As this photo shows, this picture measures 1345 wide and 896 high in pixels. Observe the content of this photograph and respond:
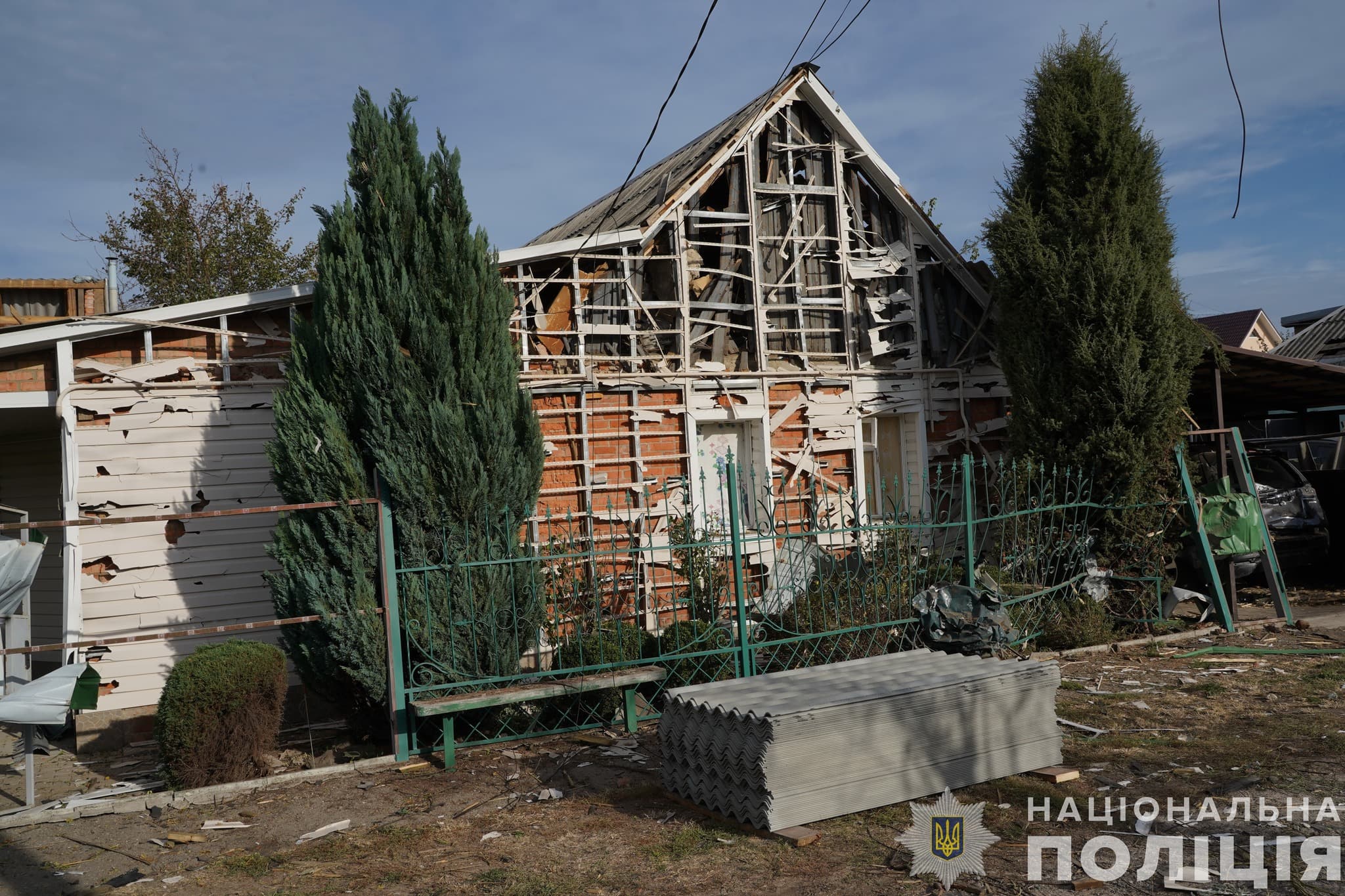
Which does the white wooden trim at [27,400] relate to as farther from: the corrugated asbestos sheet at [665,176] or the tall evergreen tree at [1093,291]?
the tall evergreen tree at [1093,291]

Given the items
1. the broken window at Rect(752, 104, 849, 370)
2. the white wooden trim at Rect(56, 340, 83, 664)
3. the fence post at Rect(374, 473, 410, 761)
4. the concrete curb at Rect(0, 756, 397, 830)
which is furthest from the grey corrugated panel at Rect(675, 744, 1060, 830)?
the broken window at Rect(752, 104, 849, 370)

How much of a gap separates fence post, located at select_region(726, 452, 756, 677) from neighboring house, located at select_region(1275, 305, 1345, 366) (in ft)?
69.9

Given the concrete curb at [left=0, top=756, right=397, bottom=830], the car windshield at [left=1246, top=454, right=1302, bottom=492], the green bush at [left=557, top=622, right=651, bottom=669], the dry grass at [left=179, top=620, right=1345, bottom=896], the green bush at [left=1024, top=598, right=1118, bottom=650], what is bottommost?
the dry grass at [left=179, top=620, right=1345, bottom=896]

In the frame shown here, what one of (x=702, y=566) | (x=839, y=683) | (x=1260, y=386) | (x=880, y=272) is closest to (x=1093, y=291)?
(x=880, y=272)

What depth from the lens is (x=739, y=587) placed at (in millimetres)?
7570

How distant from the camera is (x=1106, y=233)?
10.6 metres

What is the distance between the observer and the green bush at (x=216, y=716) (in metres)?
6.36

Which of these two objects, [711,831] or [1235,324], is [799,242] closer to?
[711,831]

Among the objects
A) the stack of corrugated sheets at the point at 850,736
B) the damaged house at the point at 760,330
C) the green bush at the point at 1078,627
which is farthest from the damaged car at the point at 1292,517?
the stack of corrugated sheets at the point at 850,736

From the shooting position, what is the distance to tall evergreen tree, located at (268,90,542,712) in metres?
7.15

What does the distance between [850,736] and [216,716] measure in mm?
4201

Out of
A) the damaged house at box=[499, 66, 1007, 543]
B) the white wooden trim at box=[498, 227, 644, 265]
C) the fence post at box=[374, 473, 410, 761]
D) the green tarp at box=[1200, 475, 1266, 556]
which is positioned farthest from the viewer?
the green tarp at box=[1200, 475, 1266, 556]

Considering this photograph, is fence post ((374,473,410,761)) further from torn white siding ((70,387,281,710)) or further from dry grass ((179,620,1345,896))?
torn white siding ((70,387,281,710))

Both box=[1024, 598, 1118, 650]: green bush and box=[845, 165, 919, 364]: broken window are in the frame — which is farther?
box=[845, 165, 919, 364]: broken window
